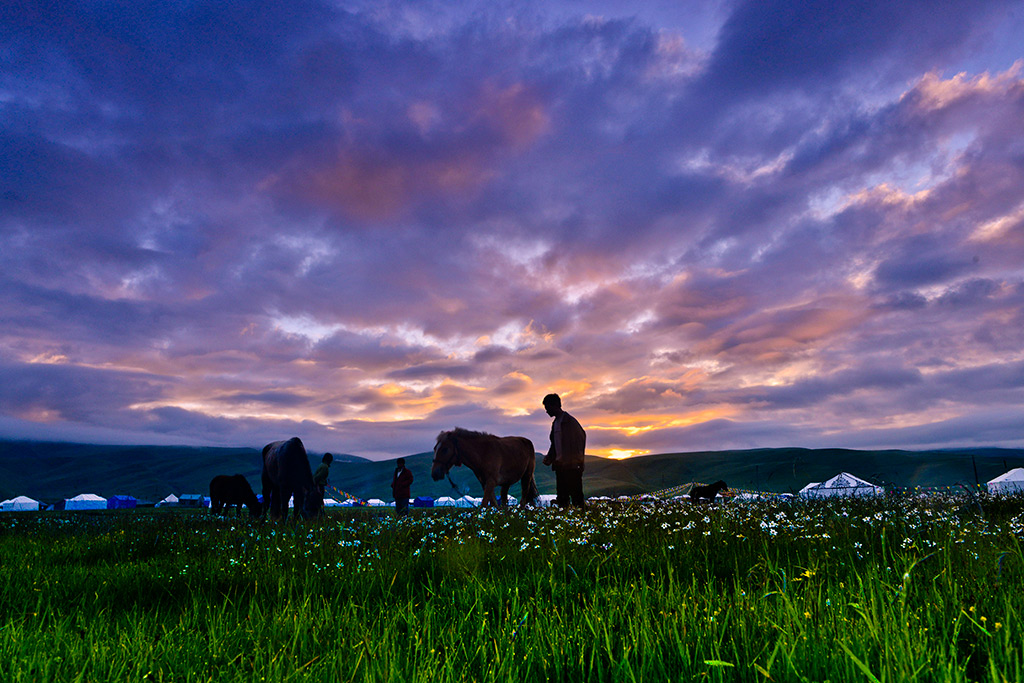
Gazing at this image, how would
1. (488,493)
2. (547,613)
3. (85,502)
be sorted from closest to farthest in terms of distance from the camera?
(547,613), (488,493), (85,502)

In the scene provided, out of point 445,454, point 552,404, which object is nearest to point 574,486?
point 552,404

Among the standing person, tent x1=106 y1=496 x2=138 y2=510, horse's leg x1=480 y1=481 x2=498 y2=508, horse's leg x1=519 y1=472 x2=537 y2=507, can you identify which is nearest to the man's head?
the standing person

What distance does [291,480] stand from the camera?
19.1m

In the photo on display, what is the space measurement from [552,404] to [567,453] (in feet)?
5.05

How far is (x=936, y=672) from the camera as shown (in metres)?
2.15

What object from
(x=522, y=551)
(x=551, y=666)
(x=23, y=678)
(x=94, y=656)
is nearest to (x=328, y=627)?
(x=94, y=656)

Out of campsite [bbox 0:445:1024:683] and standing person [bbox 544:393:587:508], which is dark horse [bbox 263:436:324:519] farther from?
campsite [bbox 0:445:1024:683]

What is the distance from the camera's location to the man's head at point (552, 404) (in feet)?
53.0

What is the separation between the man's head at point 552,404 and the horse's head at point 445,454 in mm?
5733

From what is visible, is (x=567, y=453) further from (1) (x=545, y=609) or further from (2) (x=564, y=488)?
(1) (x=545, y=609)

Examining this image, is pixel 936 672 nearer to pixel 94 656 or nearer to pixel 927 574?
pixel 927 574

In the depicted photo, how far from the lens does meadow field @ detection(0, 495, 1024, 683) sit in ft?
8.32

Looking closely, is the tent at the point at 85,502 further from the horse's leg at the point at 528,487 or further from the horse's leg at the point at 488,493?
the horse's leg at the point at 488,493

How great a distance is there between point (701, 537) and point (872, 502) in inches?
291
